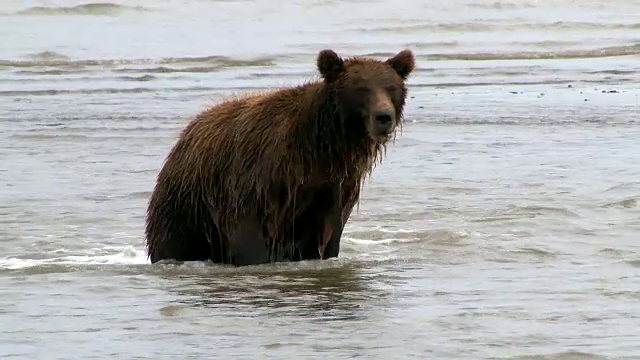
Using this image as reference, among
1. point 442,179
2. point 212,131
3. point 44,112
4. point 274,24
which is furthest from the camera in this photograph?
point 274,24

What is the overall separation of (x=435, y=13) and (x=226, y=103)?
28430 mm

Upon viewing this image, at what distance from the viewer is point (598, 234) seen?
9.88 meters

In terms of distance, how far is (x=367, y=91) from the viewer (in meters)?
8.55

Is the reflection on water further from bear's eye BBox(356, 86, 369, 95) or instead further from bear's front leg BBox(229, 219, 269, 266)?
bear's eye BBox(356, 86, 369, 95)

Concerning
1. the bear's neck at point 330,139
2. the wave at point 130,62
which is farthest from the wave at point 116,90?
the bear's neck at point 330,139

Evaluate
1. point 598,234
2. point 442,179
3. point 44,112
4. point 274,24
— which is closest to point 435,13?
point 274,24

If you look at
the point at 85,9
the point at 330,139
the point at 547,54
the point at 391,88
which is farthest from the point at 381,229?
the point at 85,9

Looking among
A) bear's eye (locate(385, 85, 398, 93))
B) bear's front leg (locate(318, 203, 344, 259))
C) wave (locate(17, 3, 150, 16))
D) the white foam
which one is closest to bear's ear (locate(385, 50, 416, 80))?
bear's eye (locate(385, 85, 398, 93))

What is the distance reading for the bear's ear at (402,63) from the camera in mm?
8852

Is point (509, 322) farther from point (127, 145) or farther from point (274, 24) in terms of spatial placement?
point (274, 24)

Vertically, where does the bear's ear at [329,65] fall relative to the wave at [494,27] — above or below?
above

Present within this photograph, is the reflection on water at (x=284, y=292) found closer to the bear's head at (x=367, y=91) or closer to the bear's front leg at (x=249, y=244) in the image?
the bear's front leg at (x=249, y=244)

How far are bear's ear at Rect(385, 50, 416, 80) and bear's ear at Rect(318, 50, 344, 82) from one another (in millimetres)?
309

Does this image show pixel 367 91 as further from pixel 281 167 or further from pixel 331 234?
pixel 331 234
